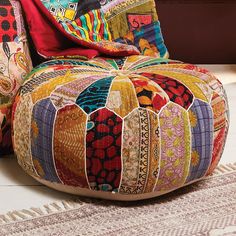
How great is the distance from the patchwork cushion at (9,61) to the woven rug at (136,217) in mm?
392

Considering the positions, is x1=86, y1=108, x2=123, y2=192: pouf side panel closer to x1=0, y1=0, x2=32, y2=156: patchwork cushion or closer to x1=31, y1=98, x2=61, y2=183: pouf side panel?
x1=31, y1=98, x2=61, y2=183: pouf side panel

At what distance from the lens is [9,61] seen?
1749mm

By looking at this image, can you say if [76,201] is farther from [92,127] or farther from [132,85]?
[132,85]

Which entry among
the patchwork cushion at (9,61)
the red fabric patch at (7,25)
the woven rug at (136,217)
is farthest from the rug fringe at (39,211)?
the red fabric patch at (7,25)

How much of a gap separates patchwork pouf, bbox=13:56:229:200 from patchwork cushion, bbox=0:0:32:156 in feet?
0.69

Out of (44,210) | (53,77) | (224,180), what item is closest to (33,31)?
(53,77)

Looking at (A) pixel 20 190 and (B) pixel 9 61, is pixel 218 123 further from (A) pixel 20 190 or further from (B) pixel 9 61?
(B) pixel 9 61

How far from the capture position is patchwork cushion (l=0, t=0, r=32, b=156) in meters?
1.74

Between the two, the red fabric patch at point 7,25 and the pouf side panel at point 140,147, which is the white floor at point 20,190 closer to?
→ the pouf side panel at point 140,147

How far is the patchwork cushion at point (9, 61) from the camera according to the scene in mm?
1736

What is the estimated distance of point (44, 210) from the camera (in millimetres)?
1453

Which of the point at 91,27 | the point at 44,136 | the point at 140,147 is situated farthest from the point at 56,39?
the point at 140,147

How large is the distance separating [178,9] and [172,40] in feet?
0.59

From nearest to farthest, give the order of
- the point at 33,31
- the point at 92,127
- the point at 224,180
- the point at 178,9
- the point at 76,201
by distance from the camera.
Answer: the point at 92,127
the point at 76,201
the point at 224,180
the point at 33,31
the point at 178,9
